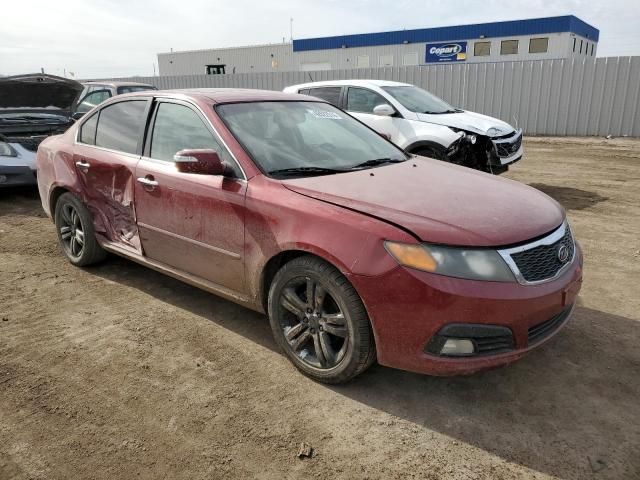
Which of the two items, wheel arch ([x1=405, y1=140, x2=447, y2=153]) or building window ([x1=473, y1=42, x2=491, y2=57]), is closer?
wheel arch ([x1=405, y1=140, x2=447, y2=153])

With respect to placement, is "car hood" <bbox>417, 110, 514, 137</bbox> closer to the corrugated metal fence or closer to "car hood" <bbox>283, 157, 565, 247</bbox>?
"car hood" <bbox>283, 157, 565, 247</bbox>

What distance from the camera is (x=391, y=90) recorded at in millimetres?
8242

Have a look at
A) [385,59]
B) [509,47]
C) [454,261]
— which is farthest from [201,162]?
[385,59]

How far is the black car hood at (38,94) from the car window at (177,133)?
4443 millimetres

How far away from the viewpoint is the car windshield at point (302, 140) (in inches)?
128

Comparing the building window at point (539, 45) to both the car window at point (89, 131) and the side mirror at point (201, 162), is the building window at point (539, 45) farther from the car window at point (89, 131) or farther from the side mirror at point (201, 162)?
the side mirror at point (201, 162)

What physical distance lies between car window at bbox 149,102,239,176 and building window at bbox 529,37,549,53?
33067 mm

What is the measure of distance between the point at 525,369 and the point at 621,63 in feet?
47.0

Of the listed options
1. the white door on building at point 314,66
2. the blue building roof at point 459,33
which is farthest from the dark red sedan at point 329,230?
the white door on building at point 314,66

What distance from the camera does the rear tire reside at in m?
4.45

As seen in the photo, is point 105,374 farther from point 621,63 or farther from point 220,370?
point 621,63

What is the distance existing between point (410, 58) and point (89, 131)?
109 feet

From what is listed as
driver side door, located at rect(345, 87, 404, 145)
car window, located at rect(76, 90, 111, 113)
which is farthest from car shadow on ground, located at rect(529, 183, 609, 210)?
car window, located at rect(76, 90, 111, 113)

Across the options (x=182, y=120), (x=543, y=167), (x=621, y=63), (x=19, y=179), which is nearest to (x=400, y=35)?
(x=621, y=63)
